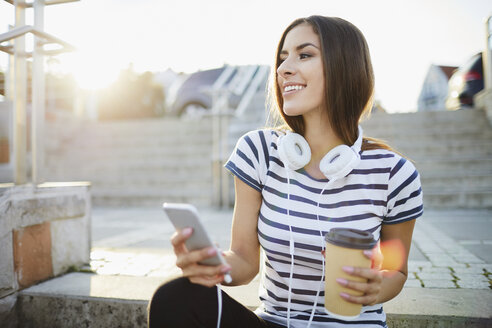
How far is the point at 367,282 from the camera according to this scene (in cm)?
96

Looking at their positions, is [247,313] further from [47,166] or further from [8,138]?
[47,166]

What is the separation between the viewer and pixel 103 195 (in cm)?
673

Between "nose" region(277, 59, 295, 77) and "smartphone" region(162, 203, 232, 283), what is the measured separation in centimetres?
75

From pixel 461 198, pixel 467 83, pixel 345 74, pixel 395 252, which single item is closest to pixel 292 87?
pixel 345 74

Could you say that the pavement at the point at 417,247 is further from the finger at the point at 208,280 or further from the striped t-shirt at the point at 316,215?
the finger at the point at 208,280

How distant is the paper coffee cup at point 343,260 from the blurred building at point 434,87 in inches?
888

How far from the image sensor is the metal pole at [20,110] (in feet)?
7.15

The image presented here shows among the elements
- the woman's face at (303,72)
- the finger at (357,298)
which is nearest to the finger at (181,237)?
the finger at (357,298)

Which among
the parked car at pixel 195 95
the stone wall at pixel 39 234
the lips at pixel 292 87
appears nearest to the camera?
the lips at pixel 292 87

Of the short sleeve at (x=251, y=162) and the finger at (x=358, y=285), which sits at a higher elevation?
the short sleeve at (x=251, y=162)

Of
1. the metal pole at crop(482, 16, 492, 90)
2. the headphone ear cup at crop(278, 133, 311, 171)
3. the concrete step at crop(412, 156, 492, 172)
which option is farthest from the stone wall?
the metal pole at crop(482, 16, 492, 90)

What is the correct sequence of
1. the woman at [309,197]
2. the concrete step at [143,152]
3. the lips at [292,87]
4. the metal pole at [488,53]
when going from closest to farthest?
the woman at [309,197]
the lips at [292,87]
the metal pole at [488,53]
the concrete step at [143,152]

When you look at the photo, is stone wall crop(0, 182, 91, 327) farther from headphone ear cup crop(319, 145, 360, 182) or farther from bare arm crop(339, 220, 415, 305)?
bare arm crop(339, 220, 415, 305)

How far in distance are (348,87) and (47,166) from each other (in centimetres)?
779
